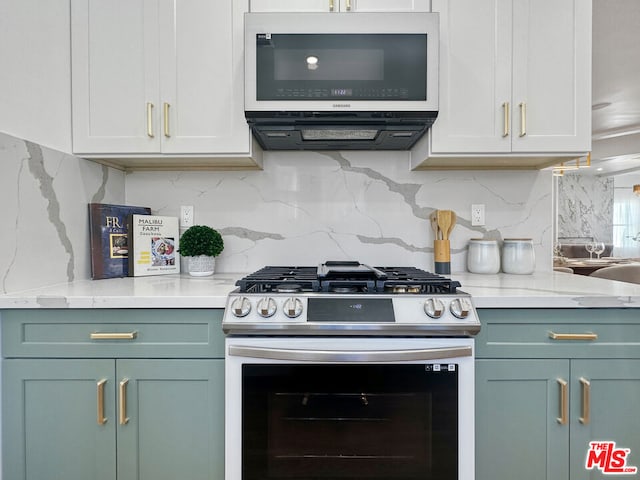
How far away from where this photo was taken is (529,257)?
186cm

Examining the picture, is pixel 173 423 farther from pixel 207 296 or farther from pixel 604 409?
pixel 604 409

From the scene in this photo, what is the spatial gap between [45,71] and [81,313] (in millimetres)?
1005

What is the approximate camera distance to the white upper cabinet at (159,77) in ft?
5.30

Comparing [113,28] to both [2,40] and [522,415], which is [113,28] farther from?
[522,415]

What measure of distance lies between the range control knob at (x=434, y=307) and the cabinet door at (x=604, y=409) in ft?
1.72

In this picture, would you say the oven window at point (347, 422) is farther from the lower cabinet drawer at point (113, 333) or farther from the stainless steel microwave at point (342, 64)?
the stainless steel microwave at point (342, 64)

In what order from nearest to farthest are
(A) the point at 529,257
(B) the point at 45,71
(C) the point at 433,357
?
(C) the point at 433,357 < (B) the point at 45,71 < (A) the point at 529,257

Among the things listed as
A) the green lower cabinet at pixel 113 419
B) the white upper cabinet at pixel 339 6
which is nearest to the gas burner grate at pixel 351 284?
the green lower cabinet at pixel 113 419

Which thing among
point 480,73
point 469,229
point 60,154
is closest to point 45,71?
point 60,154

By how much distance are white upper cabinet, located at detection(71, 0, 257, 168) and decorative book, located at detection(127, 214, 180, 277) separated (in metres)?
0.36

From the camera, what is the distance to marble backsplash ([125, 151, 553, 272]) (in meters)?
1.99

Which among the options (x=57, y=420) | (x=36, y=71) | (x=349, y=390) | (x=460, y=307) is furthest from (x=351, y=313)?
(x=36, y=71)

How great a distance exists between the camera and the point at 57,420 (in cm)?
128

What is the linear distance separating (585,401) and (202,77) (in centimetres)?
189
